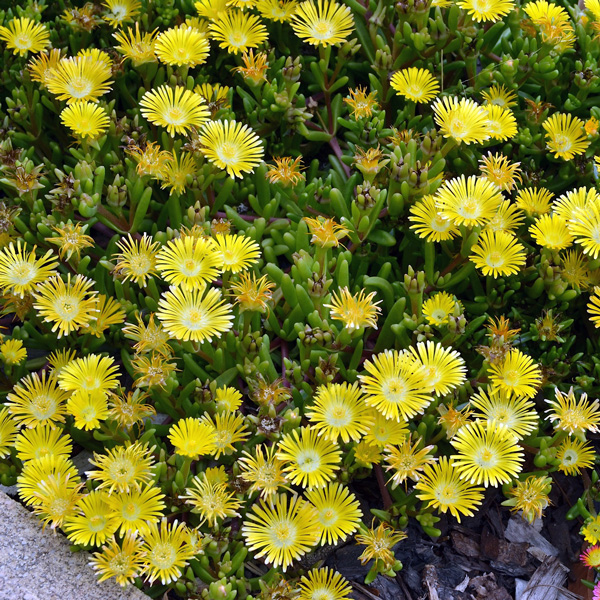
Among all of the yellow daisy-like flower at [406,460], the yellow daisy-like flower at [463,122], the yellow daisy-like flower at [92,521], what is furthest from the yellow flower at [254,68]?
the yellow daisy-like flower at [92,521]

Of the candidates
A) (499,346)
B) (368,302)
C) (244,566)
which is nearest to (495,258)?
(499,346)

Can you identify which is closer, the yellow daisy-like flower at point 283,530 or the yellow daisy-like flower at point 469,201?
the yellow daisy-like flower at point 283,530

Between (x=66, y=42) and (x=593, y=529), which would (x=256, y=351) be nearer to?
(x=593, y=529)

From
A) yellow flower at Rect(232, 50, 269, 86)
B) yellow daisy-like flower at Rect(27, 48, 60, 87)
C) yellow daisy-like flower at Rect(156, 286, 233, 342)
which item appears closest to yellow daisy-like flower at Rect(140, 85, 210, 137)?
yellow flower at Rect(232, 50, 269, 86)

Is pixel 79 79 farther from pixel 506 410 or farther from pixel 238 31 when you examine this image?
pixel 506 410

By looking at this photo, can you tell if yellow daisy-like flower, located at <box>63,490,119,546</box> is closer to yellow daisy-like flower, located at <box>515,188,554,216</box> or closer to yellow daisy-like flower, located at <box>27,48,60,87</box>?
yellow daisy-like flower, located at <box>27,48,60,87</box>

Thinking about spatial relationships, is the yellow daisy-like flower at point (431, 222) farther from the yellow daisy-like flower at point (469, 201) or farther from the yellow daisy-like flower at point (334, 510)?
the yellow daisy-like flower at point (334, 510)
